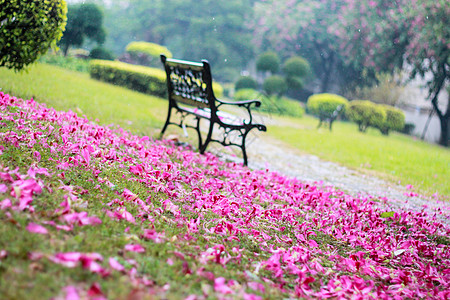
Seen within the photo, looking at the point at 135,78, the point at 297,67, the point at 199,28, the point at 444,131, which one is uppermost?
the point at 199,28

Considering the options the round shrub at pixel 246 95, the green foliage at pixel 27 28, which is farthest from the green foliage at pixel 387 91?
the green foliage at pixel 27 28

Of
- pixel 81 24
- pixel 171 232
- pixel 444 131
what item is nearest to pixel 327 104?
pixel 444 131

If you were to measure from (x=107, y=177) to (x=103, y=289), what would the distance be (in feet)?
4.57

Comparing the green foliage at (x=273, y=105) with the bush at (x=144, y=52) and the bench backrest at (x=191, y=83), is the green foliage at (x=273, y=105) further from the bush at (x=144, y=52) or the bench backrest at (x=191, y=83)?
the bench backrest at (x=191, y=83)

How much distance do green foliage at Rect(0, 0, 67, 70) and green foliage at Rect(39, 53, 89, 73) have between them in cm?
1075

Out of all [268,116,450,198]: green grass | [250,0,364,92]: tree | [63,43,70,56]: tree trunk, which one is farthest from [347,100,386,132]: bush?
[63,43,70,56]: tree trunk

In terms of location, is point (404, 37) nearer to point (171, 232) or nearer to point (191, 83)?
point (191, 83)

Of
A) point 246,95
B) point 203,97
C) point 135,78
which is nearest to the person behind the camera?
point 203,97

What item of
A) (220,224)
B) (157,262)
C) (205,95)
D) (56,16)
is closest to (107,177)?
(220,224)

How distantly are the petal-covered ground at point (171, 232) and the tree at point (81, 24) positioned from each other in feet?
46.0

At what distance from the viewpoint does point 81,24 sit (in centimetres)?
1673

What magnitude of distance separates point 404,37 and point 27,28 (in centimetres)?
1649

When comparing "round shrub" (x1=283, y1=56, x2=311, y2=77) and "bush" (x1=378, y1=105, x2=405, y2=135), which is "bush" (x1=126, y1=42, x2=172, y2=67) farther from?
"bush" (x1=378, y1=105, x2=405, y2=135)

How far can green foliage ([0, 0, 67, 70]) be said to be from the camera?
4.55 metres
